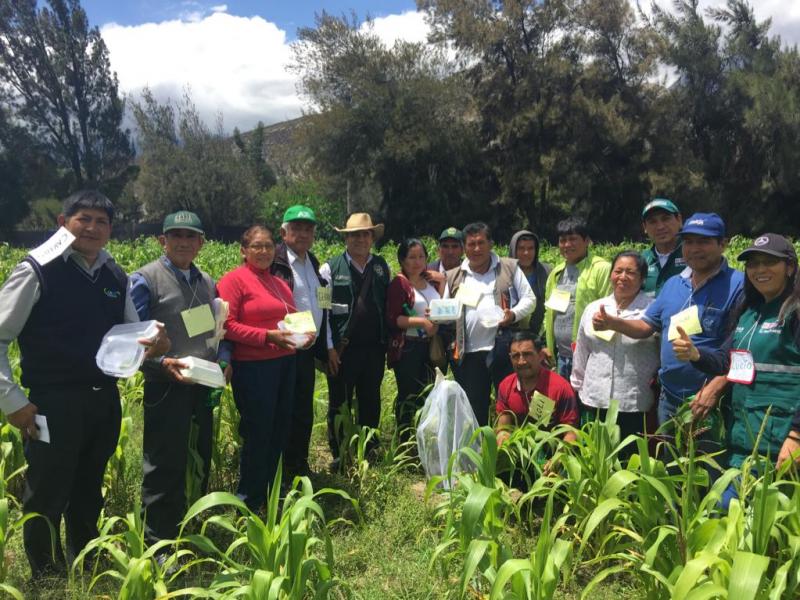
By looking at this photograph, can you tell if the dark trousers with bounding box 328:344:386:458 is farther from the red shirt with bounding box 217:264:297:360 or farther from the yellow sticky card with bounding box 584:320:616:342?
the yellow sticky card with bounding box 584:320:616:342

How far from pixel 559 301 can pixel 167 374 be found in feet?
8.20

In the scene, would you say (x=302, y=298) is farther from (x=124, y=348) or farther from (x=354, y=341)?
(x=124, y=348)

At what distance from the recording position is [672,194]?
2509 centimetres

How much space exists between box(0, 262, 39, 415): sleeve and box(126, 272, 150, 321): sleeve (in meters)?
0.45

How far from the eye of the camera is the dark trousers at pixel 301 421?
3900 millimetres

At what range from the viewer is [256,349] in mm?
3256

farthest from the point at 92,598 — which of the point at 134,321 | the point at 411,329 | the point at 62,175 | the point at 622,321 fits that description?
the point at 62,175

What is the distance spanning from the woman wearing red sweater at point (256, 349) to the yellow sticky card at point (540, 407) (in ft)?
4.57

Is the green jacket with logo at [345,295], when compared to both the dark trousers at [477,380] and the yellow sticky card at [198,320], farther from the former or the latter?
the yellow sticky card at [198,320]

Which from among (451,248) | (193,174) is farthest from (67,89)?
(451,248)

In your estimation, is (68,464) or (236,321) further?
(236,321)

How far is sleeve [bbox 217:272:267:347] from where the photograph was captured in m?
3.15

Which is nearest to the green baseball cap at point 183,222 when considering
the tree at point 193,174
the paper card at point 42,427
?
the paper card at point 42,427

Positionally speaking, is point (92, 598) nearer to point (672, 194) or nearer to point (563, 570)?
point (563, 570)
